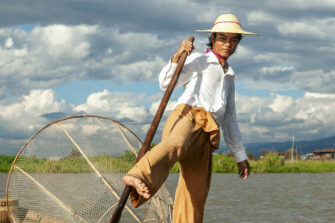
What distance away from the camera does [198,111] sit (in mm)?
3227

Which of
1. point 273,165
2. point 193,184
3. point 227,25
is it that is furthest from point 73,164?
point 273,165

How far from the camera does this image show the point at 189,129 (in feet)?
10.2

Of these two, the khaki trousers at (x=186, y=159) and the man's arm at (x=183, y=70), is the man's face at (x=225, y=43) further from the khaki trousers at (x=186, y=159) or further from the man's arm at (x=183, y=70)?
the khaki trousers at (x=186, y=159)

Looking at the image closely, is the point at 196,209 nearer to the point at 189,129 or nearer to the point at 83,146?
the point at 189,129

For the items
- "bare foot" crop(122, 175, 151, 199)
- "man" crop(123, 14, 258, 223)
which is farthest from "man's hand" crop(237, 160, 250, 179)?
"bare foot" crop(122, 175, 151, 199)

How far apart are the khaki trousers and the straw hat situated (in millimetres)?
587

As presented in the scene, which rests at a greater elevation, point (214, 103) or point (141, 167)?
point (214, 103)

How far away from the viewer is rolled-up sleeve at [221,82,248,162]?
3689 millimetres

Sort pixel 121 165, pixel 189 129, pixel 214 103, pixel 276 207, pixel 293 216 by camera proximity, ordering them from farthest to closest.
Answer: pixel 276 207
pixel 293 216
pixel 121 165
pixel 214 103
pixel 189 129

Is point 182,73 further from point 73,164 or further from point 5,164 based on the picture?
point 5,164

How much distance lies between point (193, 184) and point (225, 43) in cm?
97

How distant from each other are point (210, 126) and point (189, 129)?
0.16 metres

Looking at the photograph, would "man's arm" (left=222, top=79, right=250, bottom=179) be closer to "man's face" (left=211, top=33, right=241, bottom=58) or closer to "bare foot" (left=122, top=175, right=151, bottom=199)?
"man's face" (left=211, top=33, right=241, bottom=58)

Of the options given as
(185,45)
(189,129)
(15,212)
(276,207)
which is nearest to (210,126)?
(189,129)
